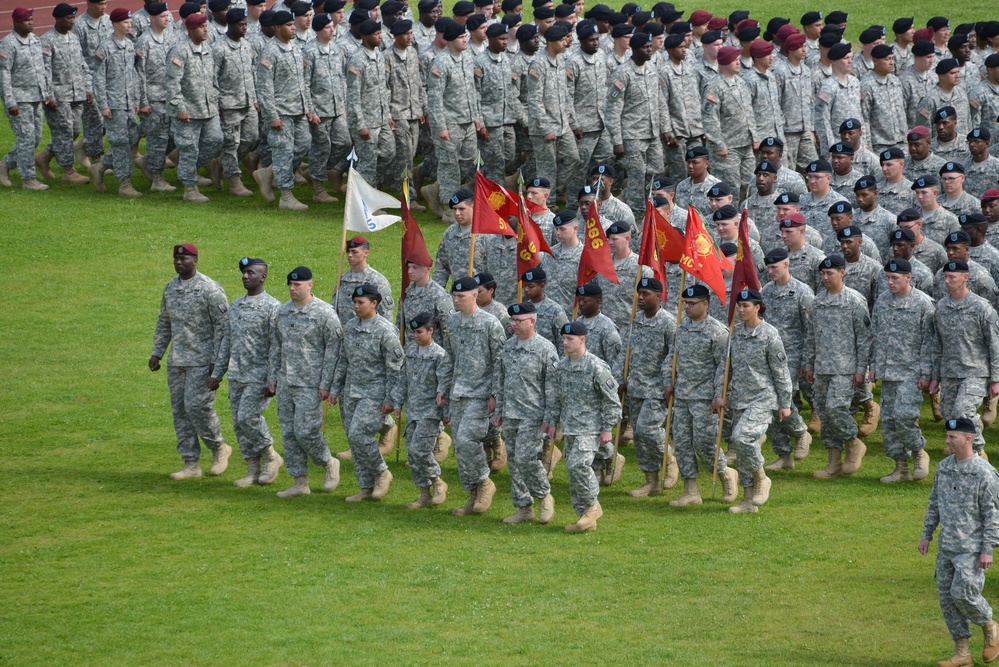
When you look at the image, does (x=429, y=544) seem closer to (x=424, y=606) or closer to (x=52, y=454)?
(x=424, y=606)

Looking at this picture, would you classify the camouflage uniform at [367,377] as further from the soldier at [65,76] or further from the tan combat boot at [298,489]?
the soldier at [65,76]

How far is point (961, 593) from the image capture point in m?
11.2

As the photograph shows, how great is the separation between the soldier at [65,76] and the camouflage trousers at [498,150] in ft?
20.4

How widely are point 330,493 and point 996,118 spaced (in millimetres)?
11769

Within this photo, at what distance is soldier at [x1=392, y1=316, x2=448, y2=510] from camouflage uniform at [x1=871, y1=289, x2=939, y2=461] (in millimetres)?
4332

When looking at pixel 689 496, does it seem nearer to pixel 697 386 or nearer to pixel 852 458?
pixel 697 386

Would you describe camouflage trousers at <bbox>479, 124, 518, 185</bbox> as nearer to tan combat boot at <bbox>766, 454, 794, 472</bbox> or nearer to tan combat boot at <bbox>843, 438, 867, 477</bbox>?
tan combat boot at <bbox>766, 454, 794, 472</bbox>

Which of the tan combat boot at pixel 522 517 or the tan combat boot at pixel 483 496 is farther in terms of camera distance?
the tan combat boot at pixel 483 496

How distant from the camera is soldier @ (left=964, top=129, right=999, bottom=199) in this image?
1916 cm

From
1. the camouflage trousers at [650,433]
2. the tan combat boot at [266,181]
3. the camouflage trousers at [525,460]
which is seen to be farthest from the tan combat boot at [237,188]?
the camouflage trousers at [525,460]

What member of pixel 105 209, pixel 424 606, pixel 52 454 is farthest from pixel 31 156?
pixel 424 606

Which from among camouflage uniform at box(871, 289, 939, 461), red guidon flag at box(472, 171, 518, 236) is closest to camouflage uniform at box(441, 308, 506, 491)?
red guidon flag at box(472, 171, 518, 236)

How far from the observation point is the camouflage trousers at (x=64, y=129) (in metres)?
23.9

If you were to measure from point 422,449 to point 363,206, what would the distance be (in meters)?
3.06
